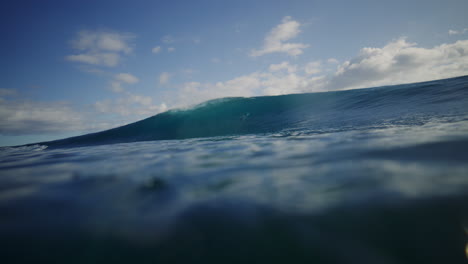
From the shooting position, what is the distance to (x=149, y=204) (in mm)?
1030

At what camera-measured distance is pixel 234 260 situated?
0.63 meters

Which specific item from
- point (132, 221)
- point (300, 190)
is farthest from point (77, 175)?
point (300, 190)

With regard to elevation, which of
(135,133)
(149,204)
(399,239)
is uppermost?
(135,133)

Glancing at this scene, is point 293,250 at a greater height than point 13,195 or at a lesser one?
lesser

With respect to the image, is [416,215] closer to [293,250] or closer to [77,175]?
[293,250]

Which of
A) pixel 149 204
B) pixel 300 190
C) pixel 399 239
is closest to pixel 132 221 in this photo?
pixel 149 204

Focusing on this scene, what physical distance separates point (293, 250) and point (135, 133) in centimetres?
962

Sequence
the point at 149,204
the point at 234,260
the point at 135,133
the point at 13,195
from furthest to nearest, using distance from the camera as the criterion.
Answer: the point at 135,133 → the point at 13,195 → the point at 149,204 → the point at 234,260

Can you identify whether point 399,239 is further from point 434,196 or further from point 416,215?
point 434,196

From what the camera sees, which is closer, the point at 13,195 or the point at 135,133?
the point at 13,195

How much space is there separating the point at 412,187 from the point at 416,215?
0.25m

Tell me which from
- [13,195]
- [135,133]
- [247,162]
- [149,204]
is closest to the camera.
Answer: [149,204]

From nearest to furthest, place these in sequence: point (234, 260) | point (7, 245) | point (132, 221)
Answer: point (234, 260) → point (7, 245) → point (132, 221)

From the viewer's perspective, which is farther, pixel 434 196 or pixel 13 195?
pixel 13 195
